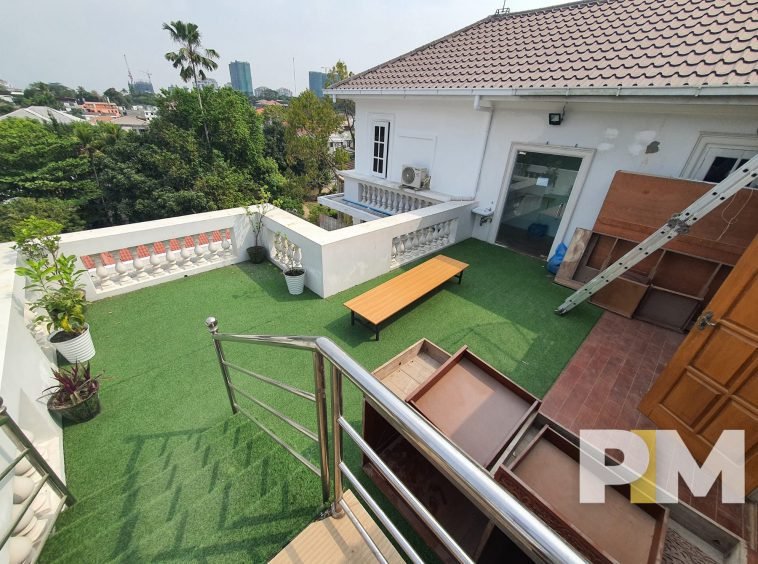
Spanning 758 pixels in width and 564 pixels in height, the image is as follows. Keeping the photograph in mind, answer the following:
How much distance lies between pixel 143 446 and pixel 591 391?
4689 millimetres

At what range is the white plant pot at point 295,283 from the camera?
4785mm

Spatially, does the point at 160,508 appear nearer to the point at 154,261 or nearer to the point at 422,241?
the point at 154,261

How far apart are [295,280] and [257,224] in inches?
69.1

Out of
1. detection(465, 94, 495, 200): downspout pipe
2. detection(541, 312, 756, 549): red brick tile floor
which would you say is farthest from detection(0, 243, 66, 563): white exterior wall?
detection(465, 94, 495, 200): downspout pipe

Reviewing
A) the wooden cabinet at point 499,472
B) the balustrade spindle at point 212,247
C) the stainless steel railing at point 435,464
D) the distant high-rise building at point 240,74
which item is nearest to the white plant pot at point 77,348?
the balustrade spindle at point 212,247

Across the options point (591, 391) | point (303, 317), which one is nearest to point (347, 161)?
point (303, 317)

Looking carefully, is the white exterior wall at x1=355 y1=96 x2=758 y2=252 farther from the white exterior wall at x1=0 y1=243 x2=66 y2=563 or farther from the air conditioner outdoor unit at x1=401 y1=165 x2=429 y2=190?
the white exterior wall at x1=0 y1=243 x2=66 y2=563

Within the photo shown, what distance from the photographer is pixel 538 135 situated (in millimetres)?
5953

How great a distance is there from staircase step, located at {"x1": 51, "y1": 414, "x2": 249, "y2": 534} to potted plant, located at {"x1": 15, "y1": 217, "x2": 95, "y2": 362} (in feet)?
6.08

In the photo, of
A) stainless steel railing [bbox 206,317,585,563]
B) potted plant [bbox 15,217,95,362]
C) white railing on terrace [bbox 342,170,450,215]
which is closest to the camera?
stainless steel railing [bbox 206,317,585,563]

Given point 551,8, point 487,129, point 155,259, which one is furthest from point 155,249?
point 551,8

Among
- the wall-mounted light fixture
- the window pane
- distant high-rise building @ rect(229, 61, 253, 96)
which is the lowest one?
the window pane

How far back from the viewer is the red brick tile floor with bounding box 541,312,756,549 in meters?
2.53

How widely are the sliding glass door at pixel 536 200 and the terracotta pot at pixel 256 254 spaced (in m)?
5.44
